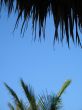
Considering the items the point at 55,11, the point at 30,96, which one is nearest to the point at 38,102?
the point at 30,96

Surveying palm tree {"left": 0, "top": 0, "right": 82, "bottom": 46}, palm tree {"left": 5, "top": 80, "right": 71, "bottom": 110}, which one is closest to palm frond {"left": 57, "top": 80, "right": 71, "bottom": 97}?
palm tree {"left": 5, "top": 80, "right": 71, "bottom": 110}

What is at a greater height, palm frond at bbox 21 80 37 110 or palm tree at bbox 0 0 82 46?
palm tree at bbox 0 0 82 46

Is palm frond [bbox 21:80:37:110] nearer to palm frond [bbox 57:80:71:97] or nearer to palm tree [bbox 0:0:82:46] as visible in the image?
palm frond [bbox 57:80:71:97]

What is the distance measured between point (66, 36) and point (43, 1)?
15.8 inches

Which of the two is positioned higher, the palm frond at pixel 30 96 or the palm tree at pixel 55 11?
the palm tree at pixel 55 11

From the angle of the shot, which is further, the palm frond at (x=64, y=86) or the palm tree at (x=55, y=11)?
the palm frond at (x=64, y=86)

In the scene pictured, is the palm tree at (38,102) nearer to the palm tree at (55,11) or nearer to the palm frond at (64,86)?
the palm frond at (64,86)

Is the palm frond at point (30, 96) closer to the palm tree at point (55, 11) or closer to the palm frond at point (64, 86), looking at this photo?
the palm frond at point (64, 86)

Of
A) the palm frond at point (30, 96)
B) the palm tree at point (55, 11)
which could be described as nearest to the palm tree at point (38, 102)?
the palm frond at point (30, 96)

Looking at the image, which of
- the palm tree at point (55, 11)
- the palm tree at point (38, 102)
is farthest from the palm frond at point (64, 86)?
the palm tree at point (55, 11)

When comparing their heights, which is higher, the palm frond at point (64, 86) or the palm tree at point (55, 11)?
the palm tree at point (55, 11)

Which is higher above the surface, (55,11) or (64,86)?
(55,11)

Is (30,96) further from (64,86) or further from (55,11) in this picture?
(55,11)

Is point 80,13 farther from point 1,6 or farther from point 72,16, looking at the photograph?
point 1,6
